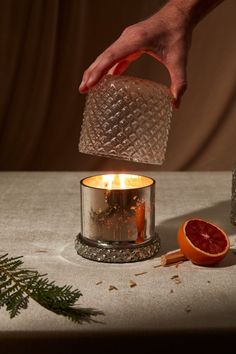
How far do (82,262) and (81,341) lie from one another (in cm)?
25

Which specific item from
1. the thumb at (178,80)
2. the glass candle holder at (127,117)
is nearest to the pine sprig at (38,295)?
the glass candle holder at (127,117)

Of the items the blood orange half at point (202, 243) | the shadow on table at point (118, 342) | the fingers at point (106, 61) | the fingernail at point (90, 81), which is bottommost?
the shadow on table at point (118, 342)

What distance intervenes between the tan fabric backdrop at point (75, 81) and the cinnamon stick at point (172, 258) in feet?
5.78

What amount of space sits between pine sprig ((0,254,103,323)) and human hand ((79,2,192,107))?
303mm

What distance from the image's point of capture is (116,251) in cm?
94

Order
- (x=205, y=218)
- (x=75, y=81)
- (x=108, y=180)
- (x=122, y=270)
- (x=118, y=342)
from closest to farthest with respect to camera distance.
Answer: (x=118, y=342)
(x=122, y=270)
(x=108, y=180)
(x=205, y=218)
(x=75, y=81)

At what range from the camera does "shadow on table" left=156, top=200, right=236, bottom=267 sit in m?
1.00

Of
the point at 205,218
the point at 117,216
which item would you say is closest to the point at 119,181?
the point at 117,216

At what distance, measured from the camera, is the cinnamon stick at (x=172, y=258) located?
927 millimetres

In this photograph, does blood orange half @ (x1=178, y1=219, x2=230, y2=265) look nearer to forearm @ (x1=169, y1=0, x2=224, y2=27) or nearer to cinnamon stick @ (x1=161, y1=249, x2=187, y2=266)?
cinnamon stick @ (x1=161, y1=249, x2=187, y2=266)

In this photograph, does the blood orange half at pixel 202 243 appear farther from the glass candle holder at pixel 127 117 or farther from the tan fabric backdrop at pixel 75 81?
the tan fabric backdrop at pixel 75 81

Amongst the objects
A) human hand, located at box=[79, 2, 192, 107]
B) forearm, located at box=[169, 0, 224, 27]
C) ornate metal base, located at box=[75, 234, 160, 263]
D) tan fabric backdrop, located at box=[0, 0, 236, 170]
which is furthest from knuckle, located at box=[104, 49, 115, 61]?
tan fabric backdrop, located at box=[0, 0, 236, 170]

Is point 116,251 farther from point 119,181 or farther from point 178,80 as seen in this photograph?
point 178,80

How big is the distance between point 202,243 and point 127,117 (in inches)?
8.5
